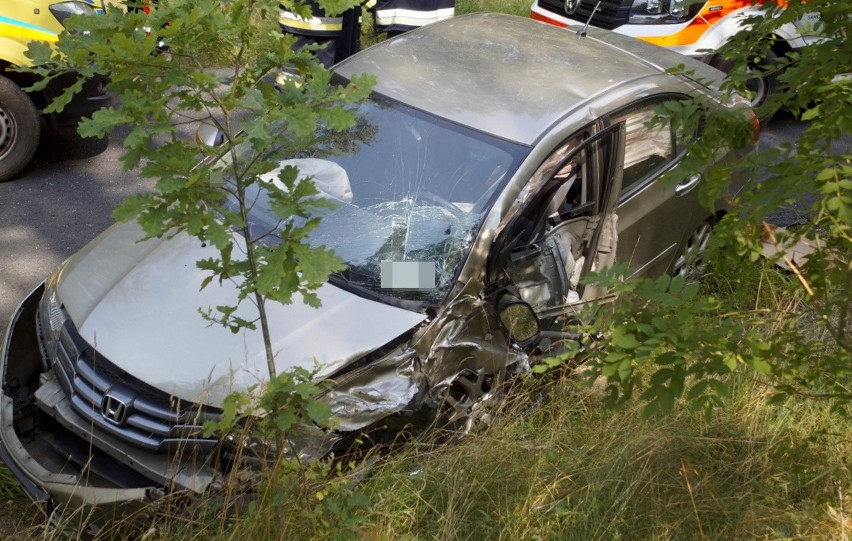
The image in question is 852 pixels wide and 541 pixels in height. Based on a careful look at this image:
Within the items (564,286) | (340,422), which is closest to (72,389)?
(340,422)

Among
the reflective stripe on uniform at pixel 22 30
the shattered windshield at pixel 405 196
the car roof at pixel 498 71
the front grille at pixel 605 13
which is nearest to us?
the shattered windshield at pixel 405 196

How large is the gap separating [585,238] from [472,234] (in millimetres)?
744

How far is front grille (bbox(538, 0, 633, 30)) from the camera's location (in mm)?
7156

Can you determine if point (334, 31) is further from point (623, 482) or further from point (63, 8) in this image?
point (623, 482)

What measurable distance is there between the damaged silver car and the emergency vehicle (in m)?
2.38

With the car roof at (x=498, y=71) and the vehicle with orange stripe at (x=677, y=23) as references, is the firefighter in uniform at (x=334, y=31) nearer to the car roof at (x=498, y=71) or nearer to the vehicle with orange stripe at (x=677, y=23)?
the vehicle with orange stripe at (x=677, y=23)

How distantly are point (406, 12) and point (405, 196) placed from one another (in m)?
3.52

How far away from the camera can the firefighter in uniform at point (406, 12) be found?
6559mm

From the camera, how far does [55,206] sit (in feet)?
18.1

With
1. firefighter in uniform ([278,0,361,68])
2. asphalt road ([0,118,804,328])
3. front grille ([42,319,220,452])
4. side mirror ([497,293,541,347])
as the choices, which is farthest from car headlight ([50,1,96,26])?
side mirror ([497,293,541,347])

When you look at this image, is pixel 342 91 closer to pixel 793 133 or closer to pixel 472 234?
pixel 472 234

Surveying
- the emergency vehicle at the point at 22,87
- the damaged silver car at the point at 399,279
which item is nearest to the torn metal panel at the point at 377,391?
the damaged silver car at the point at 399,279

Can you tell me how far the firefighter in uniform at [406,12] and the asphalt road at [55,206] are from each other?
222cm

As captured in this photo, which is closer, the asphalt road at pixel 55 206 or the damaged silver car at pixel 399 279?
the damaged silver car at pixel 399 279
